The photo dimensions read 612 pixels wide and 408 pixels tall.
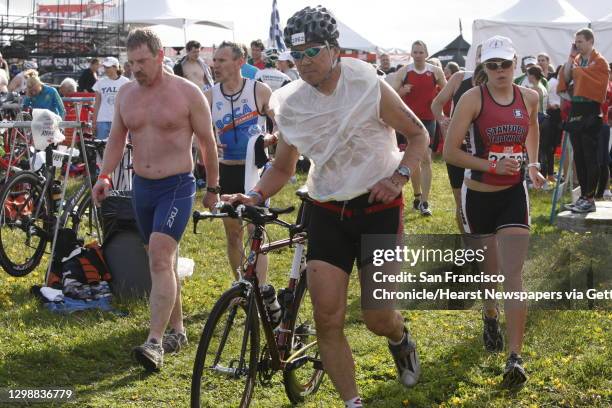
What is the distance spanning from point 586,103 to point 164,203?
6.26 metres

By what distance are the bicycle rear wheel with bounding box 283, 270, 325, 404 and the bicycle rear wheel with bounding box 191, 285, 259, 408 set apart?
0.30 meters

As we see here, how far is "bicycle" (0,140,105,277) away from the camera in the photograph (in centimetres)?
831

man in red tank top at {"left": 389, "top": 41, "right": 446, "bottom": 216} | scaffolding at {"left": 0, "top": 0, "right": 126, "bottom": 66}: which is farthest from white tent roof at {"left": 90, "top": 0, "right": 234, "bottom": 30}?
man in red tank top at {"left": 389, "top": 41, "right": 446, "bottom": 216}

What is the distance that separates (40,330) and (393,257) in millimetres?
3232

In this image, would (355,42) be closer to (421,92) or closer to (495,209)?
(421,92)

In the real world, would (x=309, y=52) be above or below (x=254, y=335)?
above

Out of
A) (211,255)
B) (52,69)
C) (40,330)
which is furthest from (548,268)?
(52,69)

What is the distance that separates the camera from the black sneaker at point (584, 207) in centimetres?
959

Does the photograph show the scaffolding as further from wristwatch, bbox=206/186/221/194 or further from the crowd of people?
wristwatch, bbox=206/186/221/194

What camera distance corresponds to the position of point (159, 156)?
5906 mm

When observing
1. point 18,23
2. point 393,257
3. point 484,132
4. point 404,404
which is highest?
point 18,23

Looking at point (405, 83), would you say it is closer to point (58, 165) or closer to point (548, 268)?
point (548, 268)

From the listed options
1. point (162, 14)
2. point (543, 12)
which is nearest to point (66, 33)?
point (162, 14)

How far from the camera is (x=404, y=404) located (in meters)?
5.18
